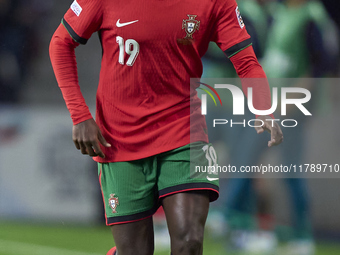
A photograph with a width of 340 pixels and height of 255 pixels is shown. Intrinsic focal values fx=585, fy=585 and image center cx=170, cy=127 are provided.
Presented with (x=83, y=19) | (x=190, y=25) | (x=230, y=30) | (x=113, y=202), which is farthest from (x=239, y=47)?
(x=113, y=202)

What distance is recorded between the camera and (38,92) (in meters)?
5.16

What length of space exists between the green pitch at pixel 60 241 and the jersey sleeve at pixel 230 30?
209 cm

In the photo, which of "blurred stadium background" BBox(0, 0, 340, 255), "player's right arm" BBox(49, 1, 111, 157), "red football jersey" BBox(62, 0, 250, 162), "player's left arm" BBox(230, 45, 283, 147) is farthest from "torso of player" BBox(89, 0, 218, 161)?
"blurred stadium background" BBox(0, 0, 340, 255)

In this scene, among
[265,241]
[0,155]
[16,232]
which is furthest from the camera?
[0,155]

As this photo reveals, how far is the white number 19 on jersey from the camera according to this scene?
2.58 metres

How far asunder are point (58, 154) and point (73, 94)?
2608mm

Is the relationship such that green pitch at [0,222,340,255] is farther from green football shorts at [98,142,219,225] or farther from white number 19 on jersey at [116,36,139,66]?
white number 19 on jersey at [116,36,139,66]

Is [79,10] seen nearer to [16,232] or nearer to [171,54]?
[171,54]

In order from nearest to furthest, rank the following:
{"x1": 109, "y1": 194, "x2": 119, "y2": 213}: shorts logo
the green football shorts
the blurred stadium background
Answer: the green football shorts, {"x1": 109, "y1": 194, "x2": 119, "y2": 213}: shorts logo, the blurred stadium background

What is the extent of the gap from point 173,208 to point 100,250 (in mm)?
2140

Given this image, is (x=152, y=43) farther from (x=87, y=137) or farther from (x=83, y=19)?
(x=87, y=137)

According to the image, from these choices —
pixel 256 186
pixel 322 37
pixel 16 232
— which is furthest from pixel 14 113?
pixel 322 37

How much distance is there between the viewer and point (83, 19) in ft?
8.54

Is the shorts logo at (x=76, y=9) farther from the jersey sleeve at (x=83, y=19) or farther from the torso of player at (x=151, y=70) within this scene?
the torso of player at (x=151, y=70)
